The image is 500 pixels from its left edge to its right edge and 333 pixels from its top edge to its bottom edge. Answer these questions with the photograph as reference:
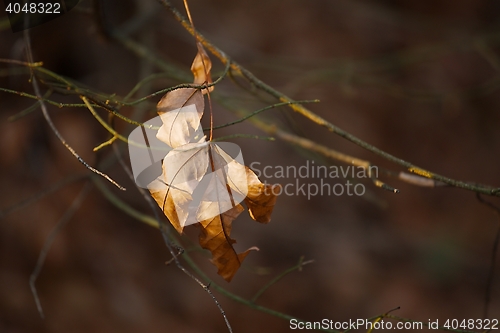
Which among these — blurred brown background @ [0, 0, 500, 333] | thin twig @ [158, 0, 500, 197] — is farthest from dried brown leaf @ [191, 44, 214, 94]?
blurred brown background @ [0, 0, 500, 333]

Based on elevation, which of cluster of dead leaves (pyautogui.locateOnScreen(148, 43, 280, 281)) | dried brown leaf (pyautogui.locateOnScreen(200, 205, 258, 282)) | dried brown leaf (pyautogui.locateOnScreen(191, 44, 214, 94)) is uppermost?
dried brown leaf (pyautogui.locateOnScreen(191, 44, 214, 94))

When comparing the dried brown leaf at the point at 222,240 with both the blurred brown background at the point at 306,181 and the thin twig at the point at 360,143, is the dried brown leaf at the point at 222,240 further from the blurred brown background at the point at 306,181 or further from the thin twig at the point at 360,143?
the blurred brown background at the point at 306,181

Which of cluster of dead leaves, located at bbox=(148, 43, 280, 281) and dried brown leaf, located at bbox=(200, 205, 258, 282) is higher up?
cluster of dead leaves, located at bbox=(148, 43, 280, 281)

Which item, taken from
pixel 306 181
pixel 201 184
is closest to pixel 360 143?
pixel 201 184

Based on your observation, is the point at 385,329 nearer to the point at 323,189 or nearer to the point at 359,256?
the point at 359,256

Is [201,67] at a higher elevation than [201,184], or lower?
higher

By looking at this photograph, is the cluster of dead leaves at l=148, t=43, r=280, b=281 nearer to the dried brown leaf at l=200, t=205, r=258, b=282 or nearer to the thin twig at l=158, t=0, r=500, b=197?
the dried brown leaf at l=200, t=205, r=258, b=282

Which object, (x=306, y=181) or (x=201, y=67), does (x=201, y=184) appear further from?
(x=306, y=181)
